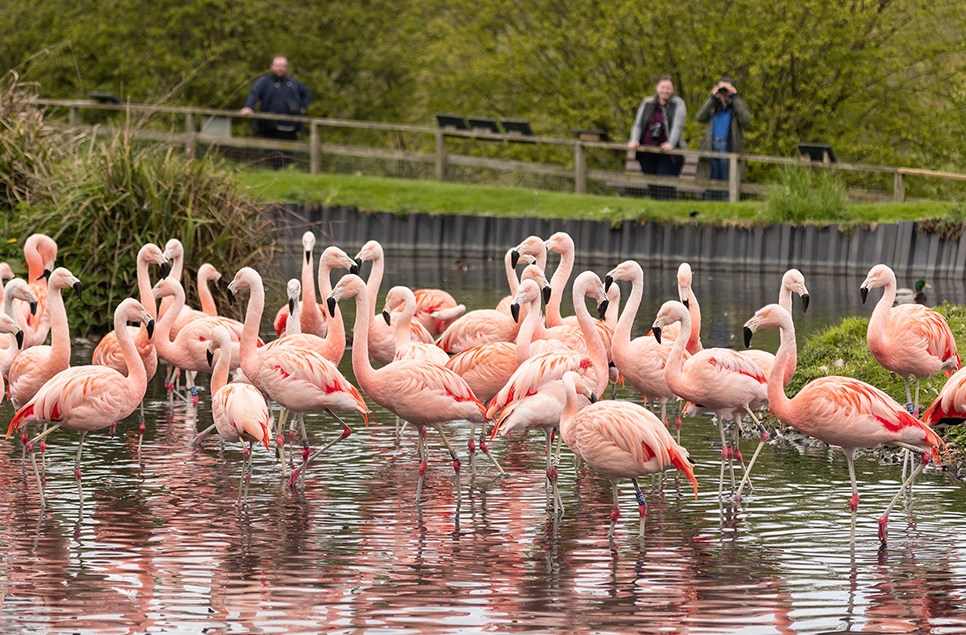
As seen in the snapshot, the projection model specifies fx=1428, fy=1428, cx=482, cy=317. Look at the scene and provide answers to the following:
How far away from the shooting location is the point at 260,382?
9.20 metres

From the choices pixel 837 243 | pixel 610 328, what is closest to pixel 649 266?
pixel 837 243

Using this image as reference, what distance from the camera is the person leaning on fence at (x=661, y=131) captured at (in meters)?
22.3

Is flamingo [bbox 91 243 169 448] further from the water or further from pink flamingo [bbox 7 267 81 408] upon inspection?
the water

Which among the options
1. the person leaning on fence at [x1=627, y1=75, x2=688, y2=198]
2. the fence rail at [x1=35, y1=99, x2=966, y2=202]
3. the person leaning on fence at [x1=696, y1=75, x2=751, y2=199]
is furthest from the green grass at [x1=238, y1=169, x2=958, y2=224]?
the person leaning on fence at [x1=696, y1=75, x2=751, y2=199]

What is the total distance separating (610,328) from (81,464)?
404cm

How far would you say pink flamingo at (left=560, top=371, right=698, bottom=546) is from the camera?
7723mm

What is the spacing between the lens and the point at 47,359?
31.8 feet

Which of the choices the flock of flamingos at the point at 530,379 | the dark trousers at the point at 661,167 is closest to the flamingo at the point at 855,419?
the flock of flamingos at the point at 530,379

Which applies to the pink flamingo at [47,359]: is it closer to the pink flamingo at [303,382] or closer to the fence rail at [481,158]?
the pink flamingo at [303,382]

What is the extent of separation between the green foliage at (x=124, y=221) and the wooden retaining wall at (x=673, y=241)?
11.0 ft

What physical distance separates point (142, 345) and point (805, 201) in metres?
13.0

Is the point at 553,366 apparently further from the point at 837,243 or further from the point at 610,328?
the point at 837,243

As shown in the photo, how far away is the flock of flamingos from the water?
0.27 m

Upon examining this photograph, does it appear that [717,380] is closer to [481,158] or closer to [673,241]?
[673,241]
